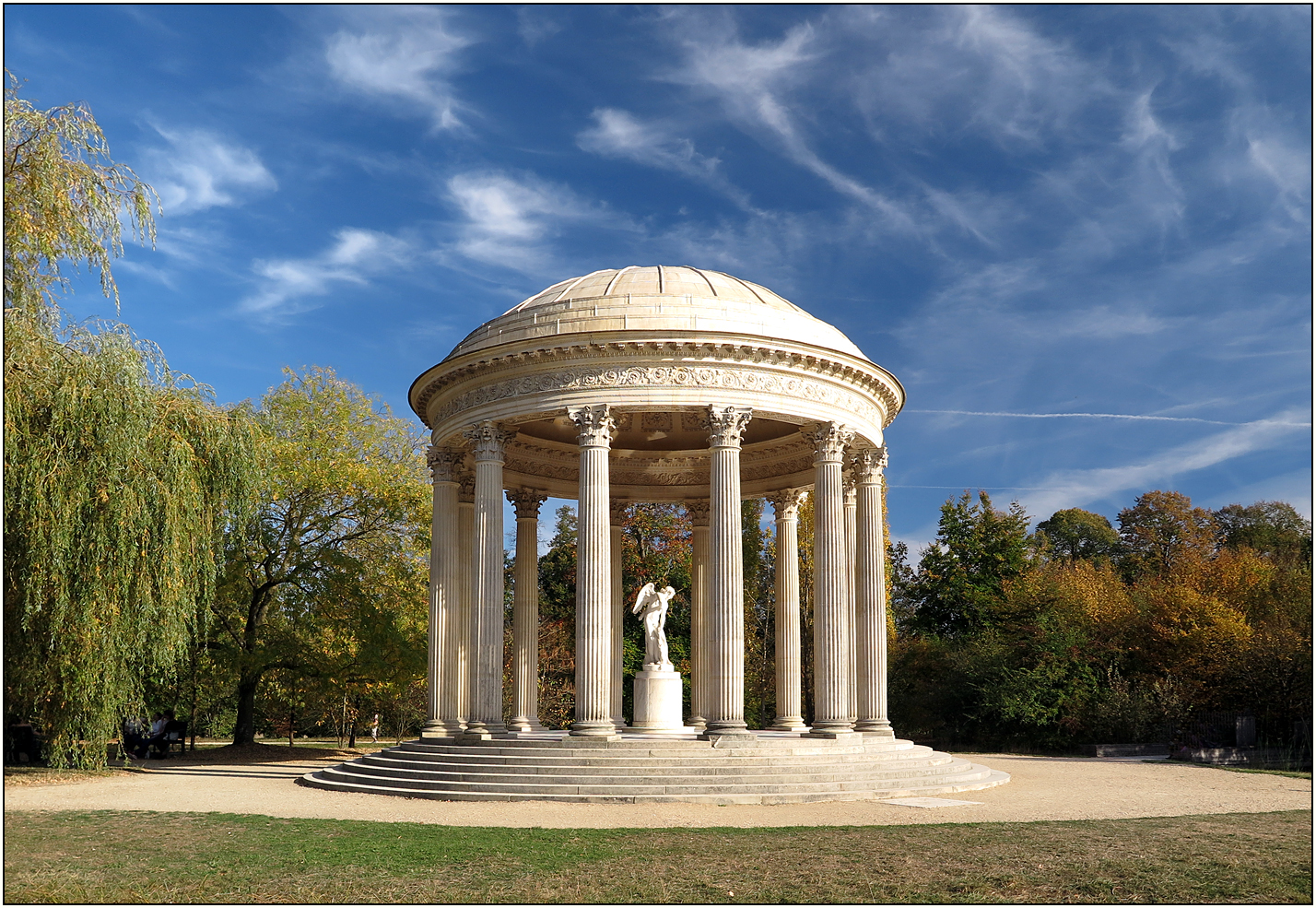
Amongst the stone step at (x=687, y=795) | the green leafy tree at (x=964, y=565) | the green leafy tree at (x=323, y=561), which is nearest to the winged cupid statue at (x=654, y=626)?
the stone step at (x=687, y=795)

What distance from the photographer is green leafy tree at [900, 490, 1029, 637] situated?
62.4 metres

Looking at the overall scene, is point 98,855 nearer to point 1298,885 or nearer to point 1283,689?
point 1298,885

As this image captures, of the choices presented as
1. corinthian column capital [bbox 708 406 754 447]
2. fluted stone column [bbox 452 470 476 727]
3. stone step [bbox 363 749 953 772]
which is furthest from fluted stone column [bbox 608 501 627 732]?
stone step [bbox 363 749 953 772]

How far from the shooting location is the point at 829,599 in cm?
3144

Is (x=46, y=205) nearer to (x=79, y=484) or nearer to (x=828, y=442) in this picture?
(x=79, y=484)

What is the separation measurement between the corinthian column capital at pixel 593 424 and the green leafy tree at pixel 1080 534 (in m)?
77.2

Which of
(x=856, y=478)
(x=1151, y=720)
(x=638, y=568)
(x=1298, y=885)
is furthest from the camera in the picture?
(x=638, y=568)

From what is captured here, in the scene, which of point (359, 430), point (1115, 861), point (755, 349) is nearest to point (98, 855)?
point (1115, 861)

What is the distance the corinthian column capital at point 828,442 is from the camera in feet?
107

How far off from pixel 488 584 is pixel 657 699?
6881mm

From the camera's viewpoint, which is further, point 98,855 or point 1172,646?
point 1172,646

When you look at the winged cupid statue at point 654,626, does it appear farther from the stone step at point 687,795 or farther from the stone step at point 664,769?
the stone step at point 687,795

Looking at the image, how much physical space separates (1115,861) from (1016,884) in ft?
8.62

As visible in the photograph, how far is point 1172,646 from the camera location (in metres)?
47.1
